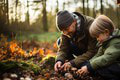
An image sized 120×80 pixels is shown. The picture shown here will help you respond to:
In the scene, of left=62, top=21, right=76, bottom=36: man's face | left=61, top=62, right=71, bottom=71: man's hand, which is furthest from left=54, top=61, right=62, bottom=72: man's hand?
left=62, top=21, right=76, bottom=36: man's face

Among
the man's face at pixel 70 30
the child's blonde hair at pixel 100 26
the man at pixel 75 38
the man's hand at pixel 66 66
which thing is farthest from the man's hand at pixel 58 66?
the child's blonde hair at pixel 100 26

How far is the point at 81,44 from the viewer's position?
4203 mm

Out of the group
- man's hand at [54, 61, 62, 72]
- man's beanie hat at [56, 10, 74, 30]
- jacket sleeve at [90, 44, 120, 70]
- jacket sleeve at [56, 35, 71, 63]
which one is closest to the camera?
jacket sleeve at [90, 44, 120, 70]

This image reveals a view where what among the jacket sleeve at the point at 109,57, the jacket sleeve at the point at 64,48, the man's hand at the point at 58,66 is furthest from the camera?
the jacket sleeve at the point at 64,48

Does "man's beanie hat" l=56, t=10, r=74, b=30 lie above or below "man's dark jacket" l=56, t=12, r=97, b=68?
above

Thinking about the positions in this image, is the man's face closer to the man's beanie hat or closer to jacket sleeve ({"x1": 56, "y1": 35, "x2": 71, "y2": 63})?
the man's beanie hat

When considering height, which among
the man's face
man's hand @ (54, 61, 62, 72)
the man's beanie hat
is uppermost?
the man's beanie hat

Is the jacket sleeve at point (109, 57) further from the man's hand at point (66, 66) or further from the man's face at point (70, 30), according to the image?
the man's face at point (70, 30)

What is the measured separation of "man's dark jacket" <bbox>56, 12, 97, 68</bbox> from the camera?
4.01 meters

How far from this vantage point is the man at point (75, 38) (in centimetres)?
389

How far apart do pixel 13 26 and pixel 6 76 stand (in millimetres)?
8908

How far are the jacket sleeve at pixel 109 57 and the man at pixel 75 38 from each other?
627 millimetres

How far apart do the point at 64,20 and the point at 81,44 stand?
0.63 m

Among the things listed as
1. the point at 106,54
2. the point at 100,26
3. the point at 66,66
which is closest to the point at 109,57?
the point at 106,54
